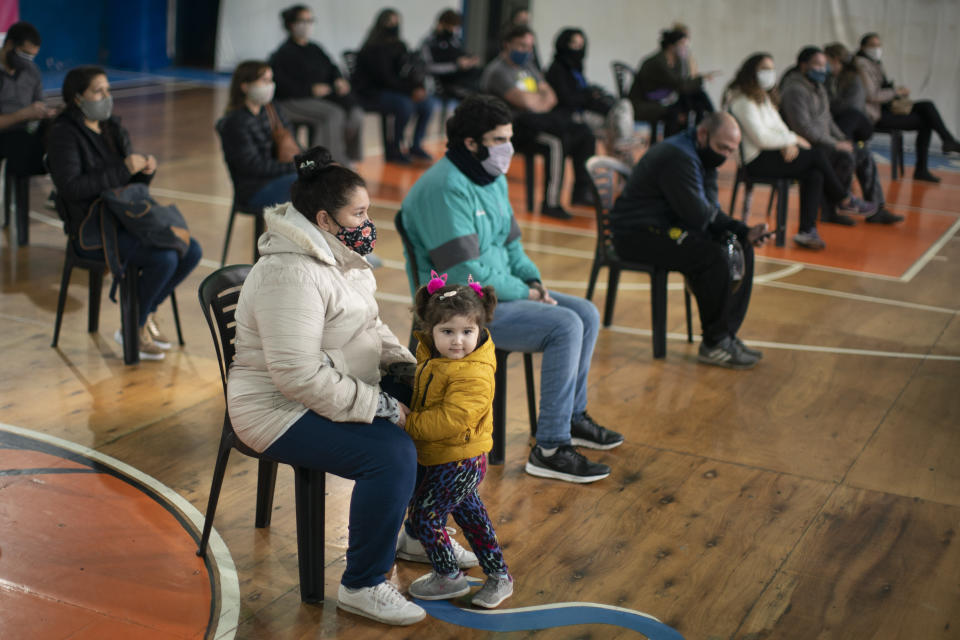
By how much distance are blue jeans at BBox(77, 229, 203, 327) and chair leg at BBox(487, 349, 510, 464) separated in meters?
1.85

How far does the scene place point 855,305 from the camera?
6977 mm

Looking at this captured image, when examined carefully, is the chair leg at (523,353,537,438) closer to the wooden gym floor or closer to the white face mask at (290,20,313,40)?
the wooden gym floor

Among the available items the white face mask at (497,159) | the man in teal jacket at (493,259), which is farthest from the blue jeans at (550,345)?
the white face mask at (497,159)

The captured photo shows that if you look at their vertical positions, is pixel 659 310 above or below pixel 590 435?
above

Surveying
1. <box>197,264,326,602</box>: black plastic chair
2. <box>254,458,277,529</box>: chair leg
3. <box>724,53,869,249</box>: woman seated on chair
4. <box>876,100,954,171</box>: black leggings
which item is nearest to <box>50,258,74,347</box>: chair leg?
<box>197,264,326,602</box>: black plastic chair

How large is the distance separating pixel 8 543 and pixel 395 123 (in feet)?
27.1

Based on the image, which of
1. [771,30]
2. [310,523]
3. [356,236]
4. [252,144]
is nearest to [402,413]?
[310,523]

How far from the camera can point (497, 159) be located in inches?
173

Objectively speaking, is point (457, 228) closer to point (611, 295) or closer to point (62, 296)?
point (611, 295)

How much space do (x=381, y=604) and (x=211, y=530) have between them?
836mm

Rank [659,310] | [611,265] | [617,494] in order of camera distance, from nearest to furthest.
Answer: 1. [617,494]
2. [659,310]
3. [611,265]

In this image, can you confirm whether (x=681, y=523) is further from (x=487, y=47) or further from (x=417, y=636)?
(x=487, y=47)

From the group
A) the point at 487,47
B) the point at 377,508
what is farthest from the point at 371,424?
the point at 487,47

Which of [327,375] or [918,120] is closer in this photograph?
[327,375]
